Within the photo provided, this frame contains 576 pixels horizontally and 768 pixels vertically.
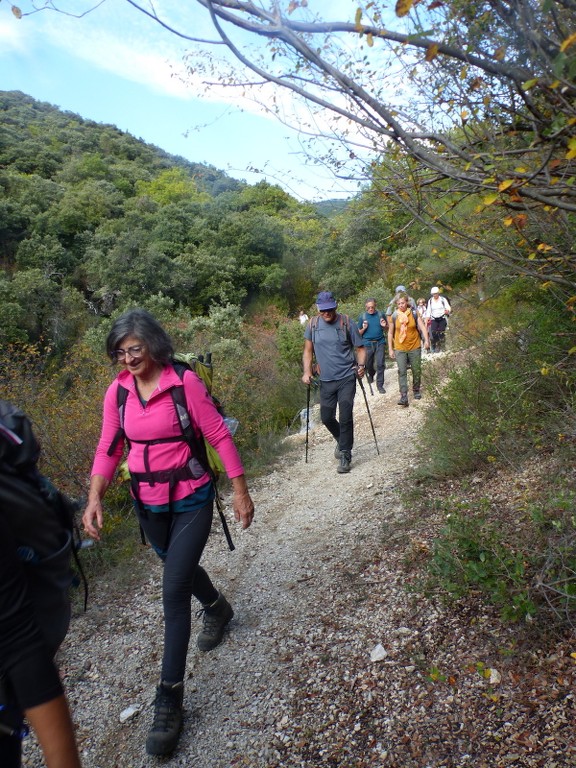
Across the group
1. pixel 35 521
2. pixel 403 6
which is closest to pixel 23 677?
pixel 35 521

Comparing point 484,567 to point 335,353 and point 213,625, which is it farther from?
point 335,353

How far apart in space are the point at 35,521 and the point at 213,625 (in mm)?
2237

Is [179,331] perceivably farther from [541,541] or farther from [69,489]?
[541,541]

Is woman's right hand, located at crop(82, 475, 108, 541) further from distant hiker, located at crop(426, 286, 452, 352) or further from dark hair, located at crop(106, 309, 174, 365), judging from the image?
distant hiker, located at crop(426, 286, 452, 352)

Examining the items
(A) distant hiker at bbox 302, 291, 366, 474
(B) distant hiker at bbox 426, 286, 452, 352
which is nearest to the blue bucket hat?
(A) distant hiker at bbox 302, 291, 366, 474

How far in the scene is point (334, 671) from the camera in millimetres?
2859

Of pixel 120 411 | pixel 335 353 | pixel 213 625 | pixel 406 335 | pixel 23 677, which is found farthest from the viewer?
pixel 406 335

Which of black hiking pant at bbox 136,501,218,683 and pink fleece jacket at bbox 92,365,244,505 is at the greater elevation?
pink fleece jacket at bbox 92,365,244,505

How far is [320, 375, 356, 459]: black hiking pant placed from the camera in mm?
6043

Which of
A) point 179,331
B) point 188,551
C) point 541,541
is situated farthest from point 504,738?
point 179,331

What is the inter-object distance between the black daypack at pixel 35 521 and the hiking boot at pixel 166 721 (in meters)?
1.31

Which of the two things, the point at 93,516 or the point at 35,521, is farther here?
the point at 93,516

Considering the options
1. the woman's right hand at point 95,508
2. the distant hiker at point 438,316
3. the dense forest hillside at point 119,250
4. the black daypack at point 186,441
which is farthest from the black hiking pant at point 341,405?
the dense forest hillside at point 119,250

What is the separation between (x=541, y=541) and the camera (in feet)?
9.16
